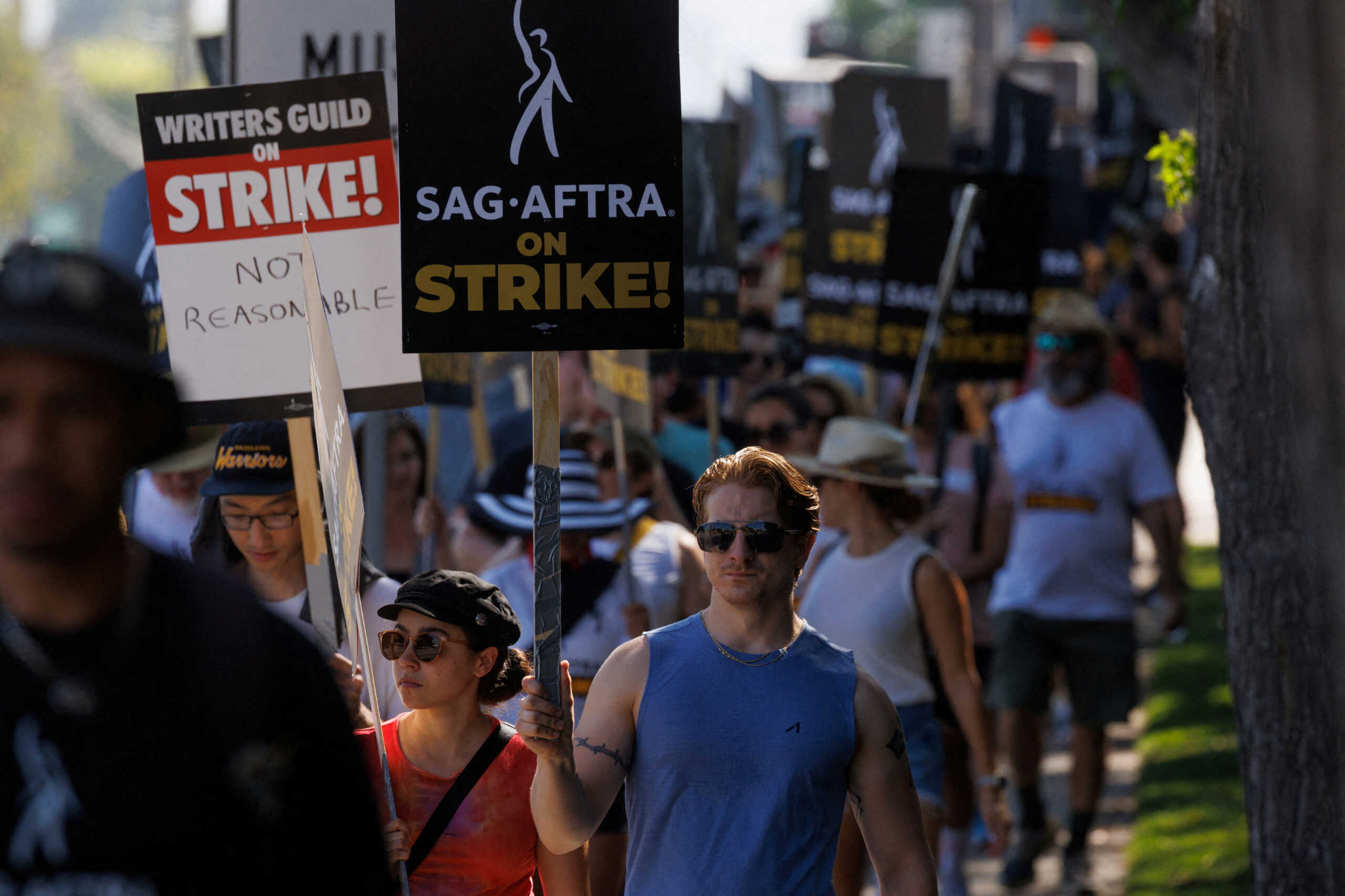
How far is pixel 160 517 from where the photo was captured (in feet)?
20.8

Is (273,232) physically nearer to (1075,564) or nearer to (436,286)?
(436,286)

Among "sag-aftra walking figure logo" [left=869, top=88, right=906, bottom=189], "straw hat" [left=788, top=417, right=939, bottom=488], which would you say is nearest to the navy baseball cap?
"straw hat" [left=788, top=417, right=939, bottom=488]

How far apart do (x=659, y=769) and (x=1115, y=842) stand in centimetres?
527

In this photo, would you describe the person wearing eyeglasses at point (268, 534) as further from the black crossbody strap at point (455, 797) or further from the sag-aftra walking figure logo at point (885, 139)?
the sag-aftra walking figure logo at point (885, 139)

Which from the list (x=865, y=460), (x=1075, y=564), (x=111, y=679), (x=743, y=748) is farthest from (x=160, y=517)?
(x=111, y=679)

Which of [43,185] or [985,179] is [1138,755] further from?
[43,185]

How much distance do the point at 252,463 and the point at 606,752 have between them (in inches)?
68.1

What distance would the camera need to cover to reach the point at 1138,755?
33.7ft

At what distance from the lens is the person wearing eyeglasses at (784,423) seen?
306 inches

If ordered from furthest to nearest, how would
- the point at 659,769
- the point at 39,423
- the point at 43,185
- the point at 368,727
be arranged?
the point at 43,185, the point at 368,727, the point at 659,769, the point at 39,423

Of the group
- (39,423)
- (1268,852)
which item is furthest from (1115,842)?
(39,423)

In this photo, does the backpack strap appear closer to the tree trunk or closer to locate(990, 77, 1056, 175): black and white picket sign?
locate(990, 77, 1056, 175): black and white picket sign

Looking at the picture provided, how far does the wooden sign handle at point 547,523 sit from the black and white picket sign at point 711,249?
4067 mm

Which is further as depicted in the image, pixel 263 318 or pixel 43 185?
pixel 43 185
